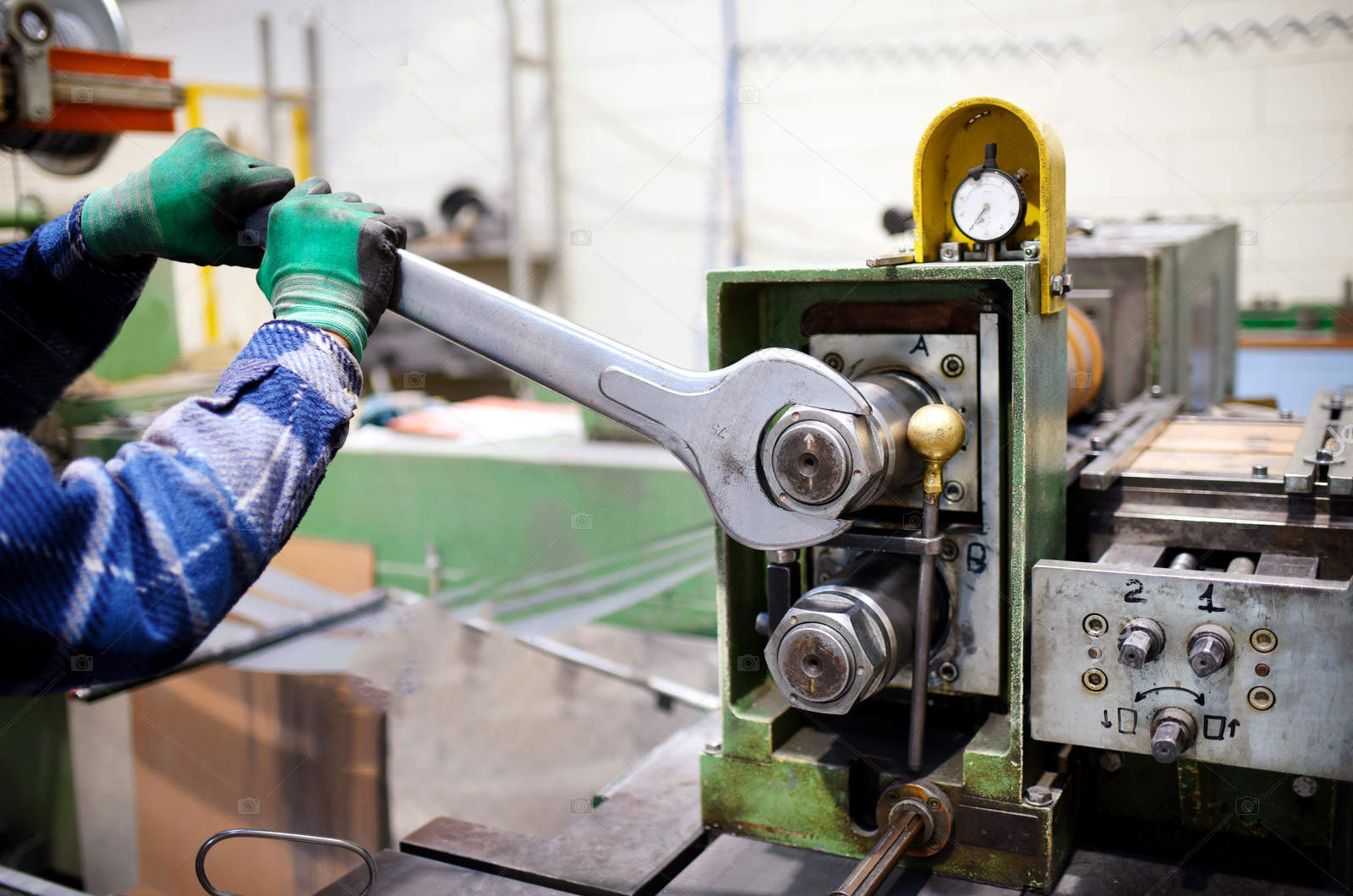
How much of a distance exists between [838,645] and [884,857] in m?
0.19

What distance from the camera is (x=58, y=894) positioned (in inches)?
38.7

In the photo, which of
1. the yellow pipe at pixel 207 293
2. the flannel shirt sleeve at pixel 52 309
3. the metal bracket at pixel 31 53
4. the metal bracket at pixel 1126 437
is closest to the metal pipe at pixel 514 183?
the yellow pipe at pixel 207 293

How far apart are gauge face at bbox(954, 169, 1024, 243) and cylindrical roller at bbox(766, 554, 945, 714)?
1.05 feet

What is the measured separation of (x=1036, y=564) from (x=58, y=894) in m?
0.94

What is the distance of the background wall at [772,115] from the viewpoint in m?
3.23

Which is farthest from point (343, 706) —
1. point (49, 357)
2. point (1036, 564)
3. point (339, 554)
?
point (1036, 564)

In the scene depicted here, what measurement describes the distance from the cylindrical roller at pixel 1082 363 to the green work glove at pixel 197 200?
2.70ft

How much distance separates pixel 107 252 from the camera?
37.0 inches

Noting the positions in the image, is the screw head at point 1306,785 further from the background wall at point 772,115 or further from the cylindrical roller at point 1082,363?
the background wall at point 772,115

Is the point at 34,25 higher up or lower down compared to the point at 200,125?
lower down

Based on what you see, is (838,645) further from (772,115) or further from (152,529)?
(772,115)

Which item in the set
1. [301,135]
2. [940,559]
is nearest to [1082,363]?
[940,559]

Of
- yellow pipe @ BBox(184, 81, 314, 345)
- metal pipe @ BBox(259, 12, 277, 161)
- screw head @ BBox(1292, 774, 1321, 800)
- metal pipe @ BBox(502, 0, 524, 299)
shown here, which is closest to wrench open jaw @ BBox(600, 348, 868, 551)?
screw head @ BBox(1292, 774, 1321, 800)

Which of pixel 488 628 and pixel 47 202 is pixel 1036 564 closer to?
pixel 488 628
